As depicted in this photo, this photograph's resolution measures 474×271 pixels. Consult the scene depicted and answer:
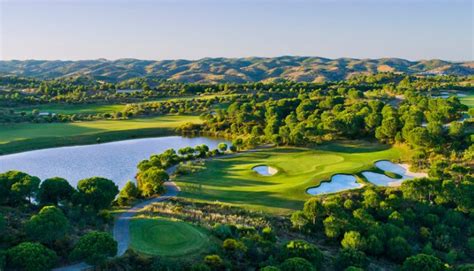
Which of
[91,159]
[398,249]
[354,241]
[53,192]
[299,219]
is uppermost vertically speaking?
[53,192]

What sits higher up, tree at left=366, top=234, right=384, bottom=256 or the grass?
the grass

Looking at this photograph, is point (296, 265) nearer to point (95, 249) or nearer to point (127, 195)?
point (95, 249)

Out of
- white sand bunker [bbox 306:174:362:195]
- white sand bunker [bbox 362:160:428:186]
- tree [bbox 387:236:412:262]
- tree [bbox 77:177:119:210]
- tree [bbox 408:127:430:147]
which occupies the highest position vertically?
tree [bbox 408:127:430:147]

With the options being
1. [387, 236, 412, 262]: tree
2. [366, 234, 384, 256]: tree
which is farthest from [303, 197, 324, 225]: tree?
[387, 236, 412, 262]: tree

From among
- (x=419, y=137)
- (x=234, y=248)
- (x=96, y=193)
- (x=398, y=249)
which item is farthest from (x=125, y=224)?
(x=419, y=137)

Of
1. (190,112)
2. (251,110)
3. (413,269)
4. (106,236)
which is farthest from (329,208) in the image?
(190,112)

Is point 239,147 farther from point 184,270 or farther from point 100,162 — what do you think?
point 184,270

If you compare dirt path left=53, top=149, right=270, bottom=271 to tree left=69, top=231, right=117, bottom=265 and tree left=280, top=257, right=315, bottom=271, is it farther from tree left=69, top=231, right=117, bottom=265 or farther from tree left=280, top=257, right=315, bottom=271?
tree left=280, top=257, right=315, bottom=271
